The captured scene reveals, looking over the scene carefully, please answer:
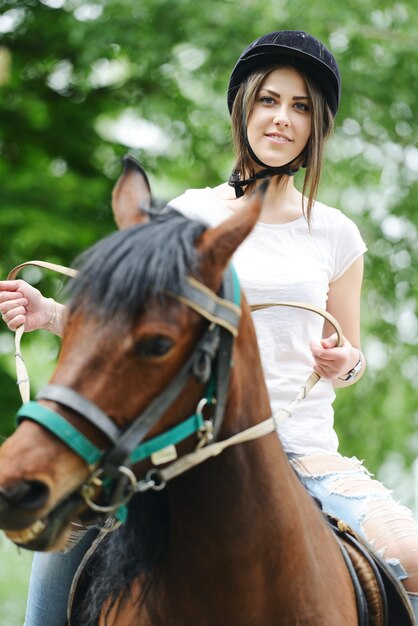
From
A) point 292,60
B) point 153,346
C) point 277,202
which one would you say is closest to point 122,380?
point 153,346

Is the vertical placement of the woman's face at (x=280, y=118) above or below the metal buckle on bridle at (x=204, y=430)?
above

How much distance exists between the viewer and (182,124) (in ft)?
40.9

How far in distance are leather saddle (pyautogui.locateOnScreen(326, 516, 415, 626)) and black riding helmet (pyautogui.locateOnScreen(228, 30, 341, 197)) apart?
1.51m

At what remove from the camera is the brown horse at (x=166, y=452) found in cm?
269

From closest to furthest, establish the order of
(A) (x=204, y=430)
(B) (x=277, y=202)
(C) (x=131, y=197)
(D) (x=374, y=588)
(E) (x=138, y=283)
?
(E) (x=138, y=283), (A) (x=204, y=430), (C) (x=131, y=197), (D) (x=374, y=588), (B) (x=277, y=202)

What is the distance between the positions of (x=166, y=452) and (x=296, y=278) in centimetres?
134

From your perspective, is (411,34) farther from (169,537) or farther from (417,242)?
(169,537)

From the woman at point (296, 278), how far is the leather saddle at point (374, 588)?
3.5 inches

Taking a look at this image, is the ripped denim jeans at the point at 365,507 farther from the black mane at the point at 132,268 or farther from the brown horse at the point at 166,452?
the black mane at the point at 132,268

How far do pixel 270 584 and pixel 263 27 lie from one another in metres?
8.63

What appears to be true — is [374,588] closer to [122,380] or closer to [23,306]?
[122,380]

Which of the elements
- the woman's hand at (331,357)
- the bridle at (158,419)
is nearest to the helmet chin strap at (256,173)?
the woman's hand at (331,357)

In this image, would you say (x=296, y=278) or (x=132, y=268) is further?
(x=296, y=278)

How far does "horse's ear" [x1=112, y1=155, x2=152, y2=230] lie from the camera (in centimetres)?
317
